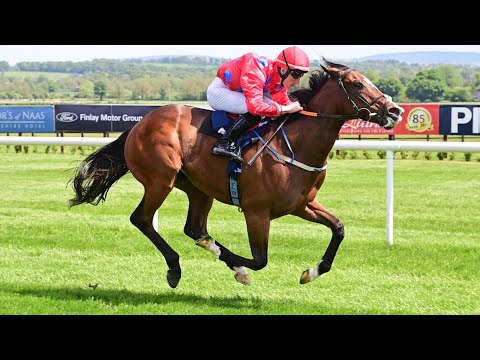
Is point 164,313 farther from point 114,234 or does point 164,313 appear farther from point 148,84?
point 148,84

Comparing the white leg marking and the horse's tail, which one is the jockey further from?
the horse's tail

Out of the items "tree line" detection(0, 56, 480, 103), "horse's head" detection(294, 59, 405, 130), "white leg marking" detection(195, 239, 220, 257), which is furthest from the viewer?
"tree line" detection(0, 56, 480, 103)

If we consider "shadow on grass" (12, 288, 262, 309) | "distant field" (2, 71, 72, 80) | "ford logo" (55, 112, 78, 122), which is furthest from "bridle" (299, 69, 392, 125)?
"distant field" (2, 71, 72, 80)

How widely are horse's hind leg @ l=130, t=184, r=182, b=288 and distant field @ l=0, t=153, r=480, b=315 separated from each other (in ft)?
0.57

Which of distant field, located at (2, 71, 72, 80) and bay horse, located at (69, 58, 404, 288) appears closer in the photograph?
bay horse, located at (69, 58, 404, 288)

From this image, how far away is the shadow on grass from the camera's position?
220 inches

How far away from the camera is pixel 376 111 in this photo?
17.5 feet

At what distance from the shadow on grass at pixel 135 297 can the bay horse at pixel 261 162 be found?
17cm

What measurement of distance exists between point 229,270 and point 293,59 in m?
2.14

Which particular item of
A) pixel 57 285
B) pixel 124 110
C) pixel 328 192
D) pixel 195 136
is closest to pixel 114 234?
pixel 57 285

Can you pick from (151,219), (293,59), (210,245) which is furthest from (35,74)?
(293,59)

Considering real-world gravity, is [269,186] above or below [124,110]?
above

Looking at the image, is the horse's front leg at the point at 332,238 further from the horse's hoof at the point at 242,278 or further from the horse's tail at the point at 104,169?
the horse's tail at the point at 104,169

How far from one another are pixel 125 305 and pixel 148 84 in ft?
240
